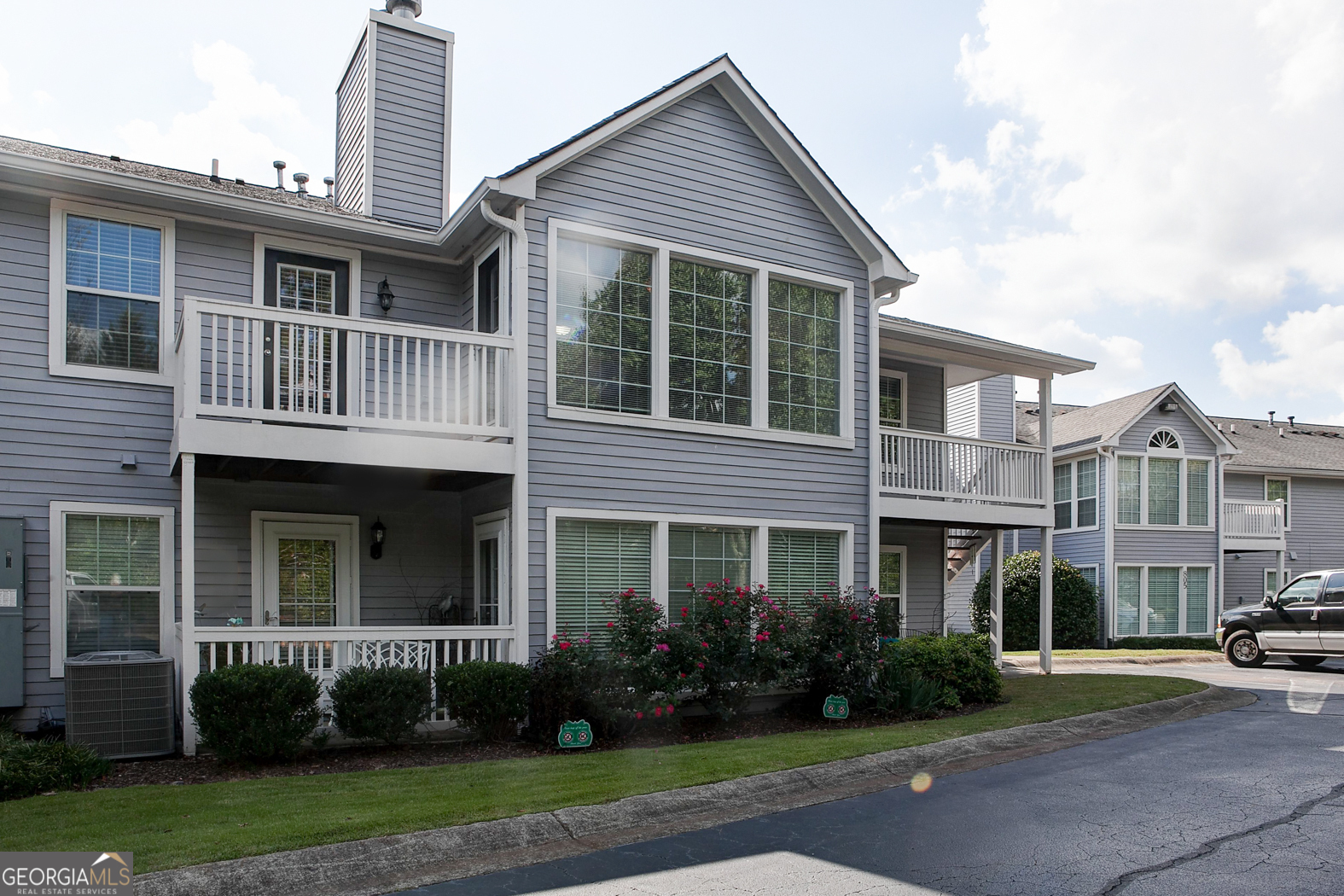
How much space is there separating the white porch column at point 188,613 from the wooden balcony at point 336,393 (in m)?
0.35

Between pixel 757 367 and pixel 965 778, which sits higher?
pixel 757 367

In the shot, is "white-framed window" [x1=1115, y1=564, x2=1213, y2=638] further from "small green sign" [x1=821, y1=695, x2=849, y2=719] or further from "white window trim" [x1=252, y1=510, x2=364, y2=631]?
"white window trim" [x1=252, y1=510, x2=364, y2=631]

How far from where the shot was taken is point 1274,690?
14234 millimetres

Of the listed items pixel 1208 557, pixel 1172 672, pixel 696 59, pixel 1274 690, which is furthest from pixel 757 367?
pixel 1208 557

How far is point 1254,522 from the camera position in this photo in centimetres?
2669

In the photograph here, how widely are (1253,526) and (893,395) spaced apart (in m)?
15.8

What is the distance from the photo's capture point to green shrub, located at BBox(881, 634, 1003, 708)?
1201 cm

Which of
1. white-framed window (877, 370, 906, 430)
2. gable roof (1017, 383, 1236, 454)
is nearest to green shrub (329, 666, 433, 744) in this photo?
white-framed window (877, 370, 906, 430)

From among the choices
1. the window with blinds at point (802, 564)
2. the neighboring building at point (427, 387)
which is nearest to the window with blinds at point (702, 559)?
the neighboring building at point (427, 387)

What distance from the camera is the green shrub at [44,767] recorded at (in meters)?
7.37

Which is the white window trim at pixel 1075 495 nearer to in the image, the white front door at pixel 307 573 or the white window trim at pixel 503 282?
the white window trim at pixel 503 282

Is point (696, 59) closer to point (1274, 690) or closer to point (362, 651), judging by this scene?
point (362, 651)

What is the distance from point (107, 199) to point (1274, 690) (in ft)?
53.5

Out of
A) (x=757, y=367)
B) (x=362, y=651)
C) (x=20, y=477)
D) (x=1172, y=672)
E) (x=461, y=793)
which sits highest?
(x=757, y=367)
